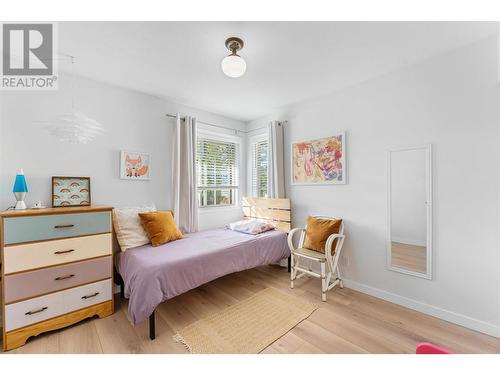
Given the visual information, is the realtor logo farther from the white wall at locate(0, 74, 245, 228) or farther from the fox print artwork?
the fox print artwork

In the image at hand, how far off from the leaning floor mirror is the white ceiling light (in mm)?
1932

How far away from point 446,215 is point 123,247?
337 centimetres

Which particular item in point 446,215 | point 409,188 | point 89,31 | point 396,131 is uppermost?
point 89,31

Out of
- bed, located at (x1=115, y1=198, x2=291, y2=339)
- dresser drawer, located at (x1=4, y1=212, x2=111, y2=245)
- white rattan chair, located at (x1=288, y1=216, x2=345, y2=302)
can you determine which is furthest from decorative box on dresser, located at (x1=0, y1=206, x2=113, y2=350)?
white rattan chair, located at (x1=288, y1=216, x2=345, y2=302)

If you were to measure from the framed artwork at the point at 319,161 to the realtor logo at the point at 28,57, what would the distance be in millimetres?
2976

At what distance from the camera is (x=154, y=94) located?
2.97 metres

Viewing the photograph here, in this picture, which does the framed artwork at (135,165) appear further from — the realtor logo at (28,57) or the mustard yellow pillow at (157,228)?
the realtor logo at (28,57)

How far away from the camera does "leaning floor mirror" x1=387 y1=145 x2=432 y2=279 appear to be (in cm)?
223

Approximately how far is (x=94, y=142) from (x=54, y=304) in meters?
1.72

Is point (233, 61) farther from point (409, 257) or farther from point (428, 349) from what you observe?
point (409, 257)

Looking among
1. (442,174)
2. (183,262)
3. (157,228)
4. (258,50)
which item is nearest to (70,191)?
(157,228)

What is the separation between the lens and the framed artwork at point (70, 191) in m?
2.29

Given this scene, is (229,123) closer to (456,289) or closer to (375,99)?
(375,99)
